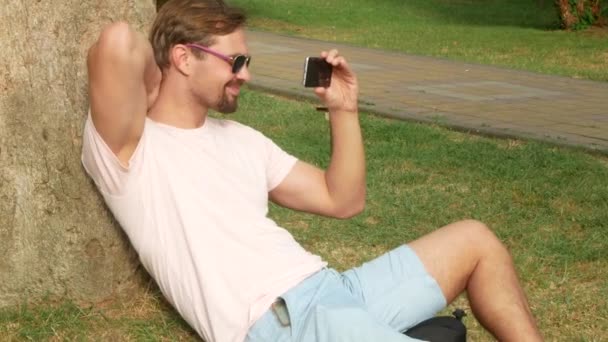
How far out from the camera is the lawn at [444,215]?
13.6 feet

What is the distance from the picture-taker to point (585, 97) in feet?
34.1

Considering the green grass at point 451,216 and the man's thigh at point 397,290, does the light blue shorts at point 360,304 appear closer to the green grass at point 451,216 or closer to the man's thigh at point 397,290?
the man's thigh at point 397,290

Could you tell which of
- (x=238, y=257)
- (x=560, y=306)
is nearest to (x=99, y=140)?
(x=238, y=257)

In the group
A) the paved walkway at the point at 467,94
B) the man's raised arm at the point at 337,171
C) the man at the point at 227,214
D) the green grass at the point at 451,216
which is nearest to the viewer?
the man at the point at 227,214

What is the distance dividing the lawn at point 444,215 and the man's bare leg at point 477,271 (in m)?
0.90

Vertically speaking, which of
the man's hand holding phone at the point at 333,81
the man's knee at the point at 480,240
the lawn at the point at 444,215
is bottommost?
the lawn at the point at 444,215

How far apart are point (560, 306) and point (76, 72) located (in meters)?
2.13

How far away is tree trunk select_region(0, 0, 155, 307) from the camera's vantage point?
400 centimetres

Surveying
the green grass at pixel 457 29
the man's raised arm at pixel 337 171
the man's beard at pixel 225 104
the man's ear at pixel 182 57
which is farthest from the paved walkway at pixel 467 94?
the man's ear at pixel 182 57

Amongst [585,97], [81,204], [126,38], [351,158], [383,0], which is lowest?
[383,0]

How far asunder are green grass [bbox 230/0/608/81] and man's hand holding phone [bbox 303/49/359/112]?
24.8 ft

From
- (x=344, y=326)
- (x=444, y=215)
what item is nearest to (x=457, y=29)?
(x=444, y=215)

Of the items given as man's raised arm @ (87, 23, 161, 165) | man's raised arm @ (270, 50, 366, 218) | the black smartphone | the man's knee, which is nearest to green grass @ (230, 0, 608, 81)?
man's raised arm @ (270, 50, 366, 218)

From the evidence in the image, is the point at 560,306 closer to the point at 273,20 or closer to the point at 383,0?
the point at 273,20
